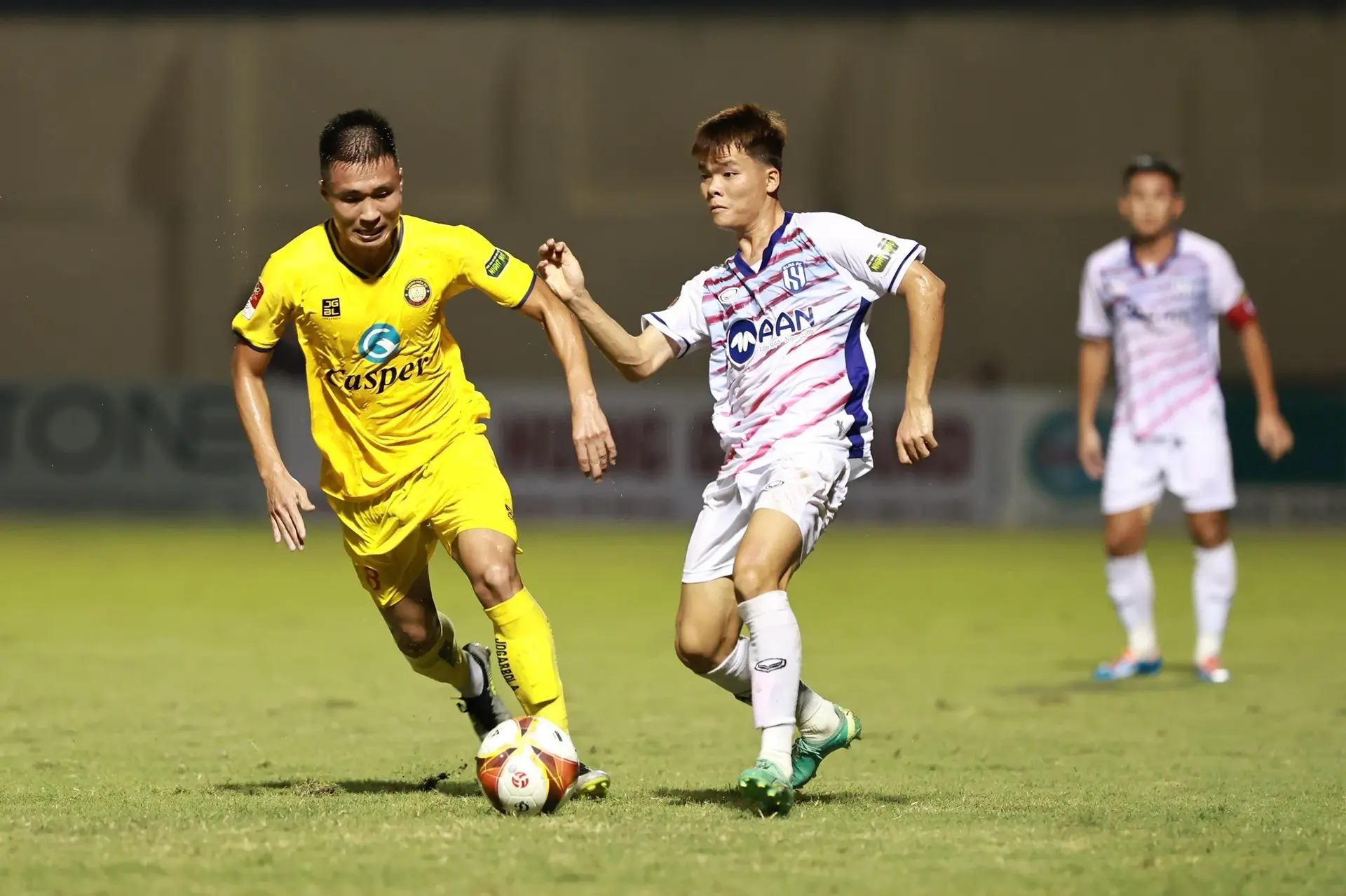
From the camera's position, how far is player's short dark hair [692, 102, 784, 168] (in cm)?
564

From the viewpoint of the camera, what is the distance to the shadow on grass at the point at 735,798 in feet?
17.9

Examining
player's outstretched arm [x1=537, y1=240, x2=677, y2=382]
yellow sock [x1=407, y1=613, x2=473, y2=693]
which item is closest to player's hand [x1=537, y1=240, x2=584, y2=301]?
player's outstretched arm [x1=537, y1=240, x2=677, y2=382]

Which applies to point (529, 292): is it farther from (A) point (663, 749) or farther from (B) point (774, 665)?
(A) point (663, 749)

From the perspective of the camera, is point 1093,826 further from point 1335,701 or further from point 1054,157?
point 1054,157

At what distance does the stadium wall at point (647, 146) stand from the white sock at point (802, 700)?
1987cm

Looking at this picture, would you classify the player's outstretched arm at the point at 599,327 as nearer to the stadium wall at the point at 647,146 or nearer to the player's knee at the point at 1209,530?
the player's knee at the point at 1209,530

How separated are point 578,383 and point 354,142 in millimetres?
915

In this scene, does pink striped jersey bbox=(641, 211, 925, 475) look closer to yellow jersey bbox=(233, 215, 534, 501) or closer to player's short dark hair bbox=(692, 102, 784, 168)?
player's short dark hair bbox=(692, 102, 784, 168)

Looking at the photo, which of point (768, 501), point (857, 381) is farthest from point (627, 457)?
point (768, 501)

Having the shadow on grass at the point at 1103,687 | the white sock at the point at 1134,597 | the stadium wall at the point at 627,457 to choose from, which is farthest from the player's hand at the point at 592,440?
the stadium wall at the point at 627,457

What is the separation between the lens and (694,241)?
84.4 ft

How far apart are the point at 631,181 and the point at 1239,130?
311 inches

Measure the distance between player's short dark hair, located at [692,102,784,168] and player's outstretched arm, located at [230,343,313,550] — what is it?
1391 mm

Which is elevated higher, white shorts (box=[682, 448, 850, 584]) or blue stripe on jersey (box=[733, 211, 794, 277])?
blue stripe on jersey (box=[733, 211, 794, 277])
